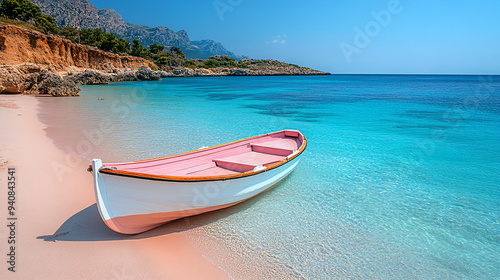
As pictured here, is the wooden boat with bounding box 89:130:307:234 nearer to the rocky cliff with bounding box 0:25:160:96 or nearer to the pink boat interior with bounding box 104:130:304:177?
the pink boat interior with bounding box 104:130:304:177

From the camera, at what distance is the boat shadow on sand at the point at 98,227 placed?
4.41m

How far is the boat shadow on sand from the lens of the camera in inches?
174

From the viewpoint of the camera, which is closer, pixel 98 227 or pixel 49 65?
pixel 98 227

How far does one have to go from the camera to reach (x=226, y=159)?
7.12 m

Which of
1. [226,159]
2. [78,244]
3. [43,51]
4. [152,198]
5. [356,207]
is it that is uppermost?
[43,51]

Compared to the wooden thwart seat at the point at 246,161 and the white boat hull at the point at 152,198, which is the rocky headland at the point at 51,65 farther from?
the white boat hull at the point at 152,198

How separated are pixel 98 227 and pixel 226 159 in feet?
10.8

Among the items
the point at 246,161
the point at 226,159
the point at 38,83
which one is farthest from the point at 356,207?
the point at 38,83

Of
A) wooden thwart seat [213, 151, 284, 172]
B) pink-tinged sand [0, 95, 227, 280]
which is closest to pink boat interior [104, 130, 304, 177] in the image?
wooden thwart seat [213, 151, 284, 172]

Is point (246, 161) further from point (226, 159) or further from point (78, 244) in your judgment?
point (78, 244)

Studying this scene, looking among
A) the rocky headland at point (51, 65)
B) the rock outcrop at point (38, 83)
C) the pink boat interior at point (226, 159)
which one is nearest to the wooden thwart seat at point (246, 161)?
the pink boat interior at point (226, 159)

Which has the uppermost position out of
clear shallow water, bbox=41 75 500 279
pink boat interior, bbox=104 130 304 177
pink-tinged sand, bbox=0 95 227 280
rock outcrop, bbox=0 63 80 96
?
rock outcrop, bbox=0 63 80 96

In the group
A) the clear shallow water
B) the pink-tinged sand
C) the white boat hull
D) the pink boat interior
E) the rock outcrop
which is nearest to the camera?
the pink-tinged sand

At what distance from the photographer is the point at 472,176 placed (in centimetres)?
812
